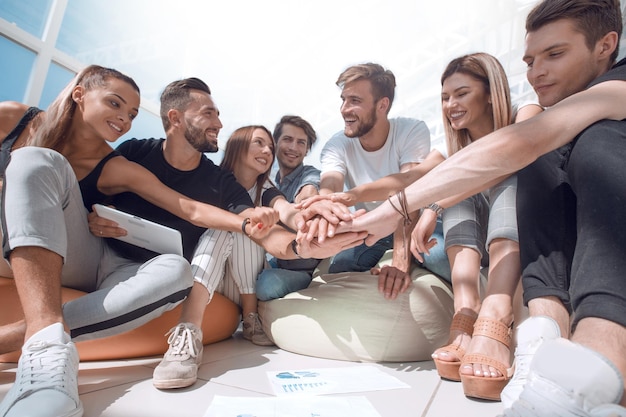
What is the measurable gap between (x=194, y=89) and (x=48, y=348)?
4.13 ft

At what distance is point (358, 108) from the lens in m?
1.93

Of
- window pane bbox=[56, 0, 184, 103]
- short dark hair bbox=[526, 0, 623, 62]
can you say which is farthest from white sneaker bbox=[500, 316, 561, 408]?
window pane bbox=[56, 0, 184, 103]

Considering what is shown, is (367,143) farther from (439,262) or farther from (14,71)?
(14,71)

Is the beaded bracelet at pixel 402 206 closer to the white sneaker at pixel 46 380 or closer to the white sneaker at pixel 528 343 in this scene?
the white sneaker at pixel 528 343

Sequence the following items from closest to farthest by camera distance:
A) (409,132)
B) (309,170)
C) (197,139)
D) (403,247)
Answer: (403,247)
(197,139)
(409,132)
(309,170)

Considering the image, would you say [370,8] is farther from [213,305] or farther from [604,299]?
[604,299]

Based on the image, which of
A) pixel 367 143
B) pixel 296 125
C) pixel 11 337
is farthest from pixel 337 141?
pixel 11 337

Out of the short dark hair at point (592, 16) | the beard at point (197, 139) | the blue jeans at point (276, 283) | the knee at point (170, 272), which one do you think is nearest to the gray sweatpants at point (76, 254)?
the knee at point (170, 272)

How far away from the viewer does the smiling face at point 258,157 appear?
73.3 inches

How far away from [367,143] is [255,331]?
1113mm

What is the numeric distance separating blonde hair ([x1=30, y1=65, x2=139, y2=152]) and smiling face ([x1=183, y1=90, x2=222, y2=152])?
24 cm

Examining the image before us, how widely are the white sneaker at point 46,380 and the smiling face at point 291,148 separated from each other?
1786 millimetres

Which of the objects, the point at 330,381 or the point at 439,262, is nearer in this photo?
the point at 330,381

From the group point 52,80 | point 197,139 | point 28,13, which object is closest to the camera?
point 197,139
